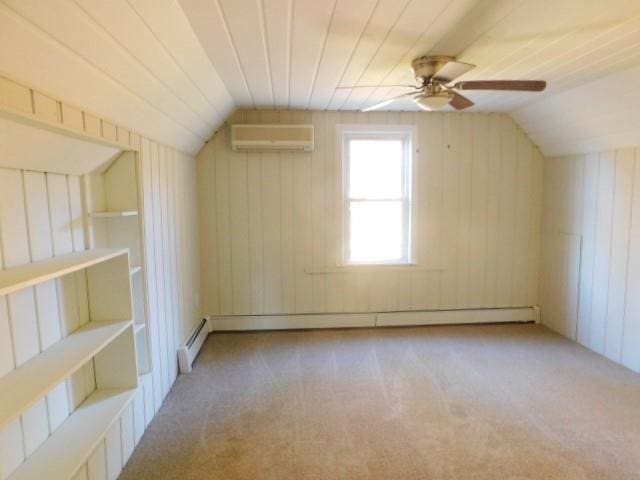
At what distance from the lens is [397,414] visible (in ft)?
8.18

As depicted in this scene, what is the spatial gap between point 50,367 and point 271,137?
9.03 feet

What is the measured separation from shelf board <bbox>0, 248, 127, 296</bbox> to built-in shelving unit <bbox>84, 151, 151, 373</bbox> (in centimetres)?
30

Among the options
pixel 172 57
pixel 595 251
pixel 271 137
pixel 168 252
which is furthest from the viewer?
pixel 271 137

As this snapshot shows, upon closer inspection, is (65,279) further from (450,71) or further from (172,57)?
(450,71)

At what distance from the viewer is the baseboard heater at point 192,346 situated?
3076 mm

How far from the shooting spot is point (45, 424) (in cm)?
158

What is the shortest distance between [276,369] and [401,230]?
1996mm

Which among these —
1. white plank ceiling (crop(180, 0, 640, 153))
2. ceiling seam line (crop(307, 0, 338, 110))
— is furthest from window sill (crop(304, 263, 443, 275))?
white plank ceiling (crop(180, 0, 640, 153))

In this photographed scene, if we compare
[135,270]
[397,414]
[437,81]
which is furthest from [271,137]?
[397,414]

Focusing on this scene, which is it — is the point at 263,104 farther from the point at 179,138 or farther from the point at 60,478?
the point at 60,478

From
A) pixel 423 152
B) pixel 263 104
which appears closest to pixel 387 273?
pixel 423 152

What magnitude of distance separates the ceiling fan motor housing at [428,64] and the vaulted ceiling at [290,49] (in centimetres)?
5

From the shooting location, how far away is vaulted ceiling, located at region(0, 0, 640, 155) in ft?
4.35

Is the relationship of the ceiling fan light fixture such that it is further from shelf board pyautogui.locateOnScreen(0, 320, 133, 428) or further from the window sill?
shelf board pyautogui.locateOnScreen(0, 320, 133, 428)
